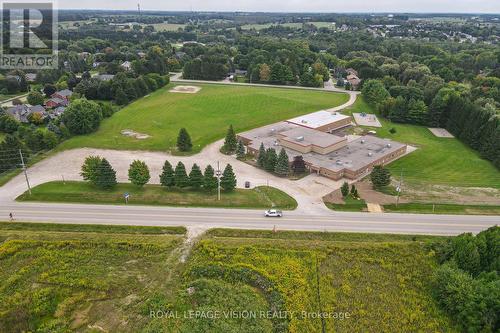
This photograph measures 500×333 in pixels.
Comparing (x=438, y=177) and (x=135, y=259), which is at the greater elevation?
(x=438, y=177)

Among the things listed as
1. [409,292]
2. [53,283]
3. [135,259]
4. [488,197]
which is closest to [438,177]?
[488,197]

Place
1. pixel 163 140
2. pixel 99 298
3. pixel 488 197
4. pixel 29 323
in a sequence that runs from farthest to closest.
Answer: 1. pixel 163 140
2. pixel 488 197
3. pixel 99 298
4. pixel 29 323

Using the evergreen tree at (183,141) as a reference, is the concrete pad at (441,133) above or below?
above

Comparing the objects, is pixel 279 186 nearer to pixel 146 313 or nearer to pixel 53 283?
pixel 146 313

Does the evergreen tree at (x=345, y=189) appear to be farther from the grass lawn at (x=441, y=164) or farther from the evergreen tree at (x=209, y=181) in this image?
the evergreen tree at (x=209, y=181)

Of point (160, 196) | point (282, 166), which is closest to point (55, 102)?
point (160, 196)

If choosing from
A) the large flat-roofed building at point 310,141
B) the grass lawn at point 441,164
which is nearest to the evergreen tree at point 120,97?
the large flat-roofed building at point 310,141

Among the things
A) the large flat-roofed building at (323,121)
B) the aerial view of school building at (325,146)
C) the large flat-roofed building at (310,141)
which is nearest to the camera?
the aerial view of school building at (325,146)
